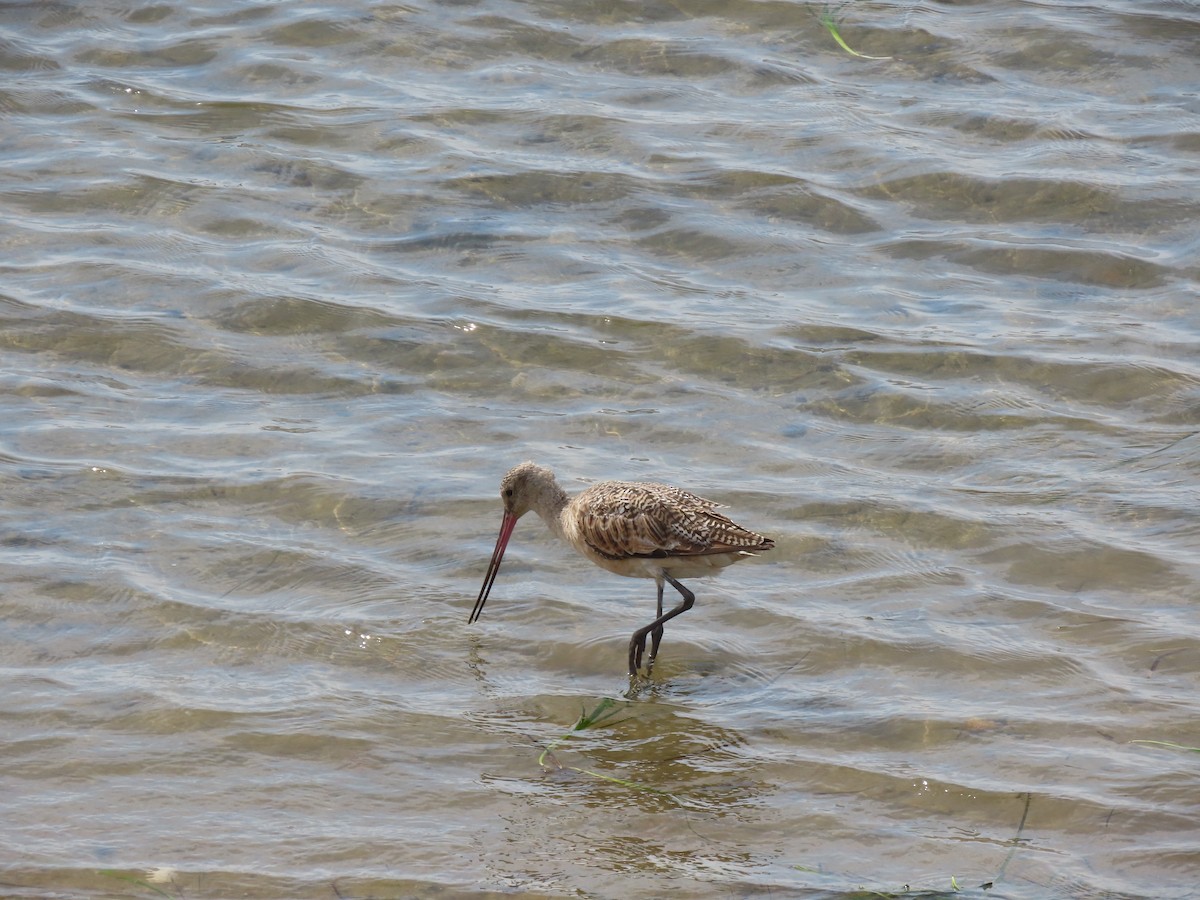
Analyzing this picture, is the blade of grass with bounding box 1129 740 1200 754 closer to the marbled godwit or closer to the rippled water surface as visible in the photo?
the rippled water surface

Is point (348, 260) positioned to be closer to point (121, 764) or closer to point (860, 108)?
point (860, 108)

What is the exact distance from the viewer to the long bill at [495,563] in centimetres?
628

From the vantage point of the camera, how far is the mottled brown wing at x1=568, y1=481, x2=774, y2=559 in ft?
19.9

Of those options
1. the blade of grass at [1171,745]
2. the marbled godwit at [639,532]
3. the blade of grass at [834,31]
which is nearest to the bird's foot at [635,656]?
the marbled godwit at [639,532]

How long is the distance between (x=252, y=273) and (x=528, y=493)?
2825 millimetres

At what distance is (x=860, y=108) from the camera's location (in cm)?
1020

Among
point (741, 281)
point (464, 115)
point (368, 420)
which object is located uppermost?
point (464, 115)

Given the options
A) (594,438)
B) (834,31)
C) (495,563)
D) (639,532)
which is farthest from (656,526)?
(834,31)

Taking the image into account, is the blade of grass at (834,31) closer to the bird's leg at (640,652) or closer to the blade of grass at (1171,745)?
the bird's leg at (640,652)

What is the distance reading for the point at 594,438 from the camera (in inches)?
297

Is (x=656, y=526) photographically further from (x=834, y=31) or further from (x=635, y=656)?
(x=834, y=31)

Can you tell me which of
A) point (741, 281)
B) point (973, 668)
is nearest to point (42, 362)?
point (741, 281)

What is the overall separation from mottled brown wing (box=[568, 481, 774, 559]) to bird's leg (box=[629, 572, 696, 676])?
7.4 inches

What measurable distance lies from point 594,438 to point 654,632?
1631 mm
